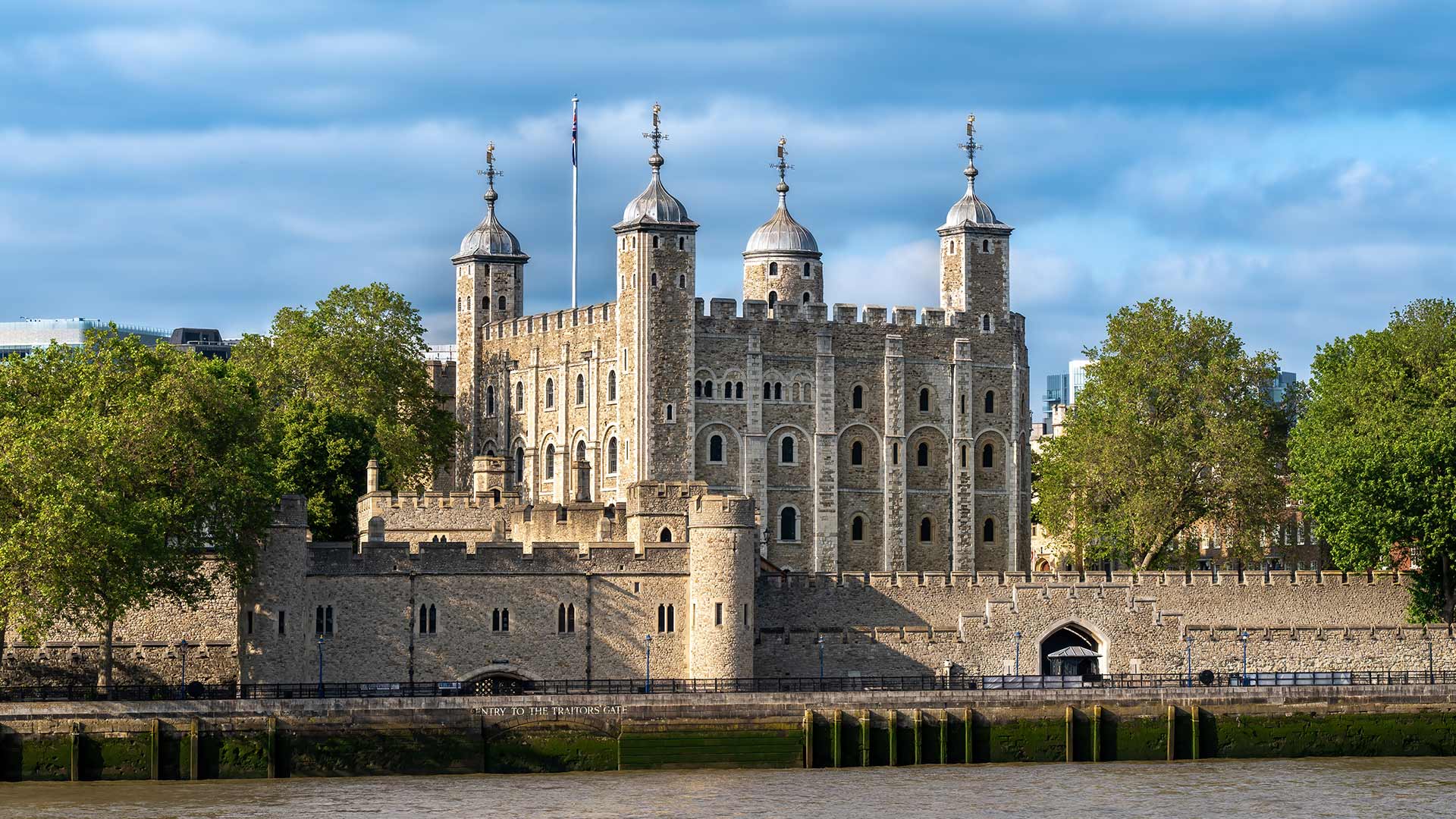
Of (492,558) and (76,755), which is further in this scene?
(492,558)

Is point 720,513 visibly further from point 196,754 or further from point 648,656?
point 196,754

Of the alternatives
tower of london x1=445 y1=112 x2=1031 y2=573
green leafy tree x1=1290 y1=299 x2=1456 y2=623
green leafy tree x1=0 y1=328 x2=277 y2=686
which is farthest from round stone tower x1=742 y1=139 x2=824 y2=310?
green leafy tree x1=0 y1=328 x2=277 y2=686

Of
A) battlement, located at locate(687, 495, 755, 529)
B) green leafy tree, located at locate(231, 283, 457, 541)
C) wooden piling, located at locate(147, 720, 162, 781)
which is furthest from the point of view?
green leafy tree, located at locate(231, 283, 457, 541)

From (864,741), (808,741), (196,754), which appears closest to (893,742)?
(864,741)

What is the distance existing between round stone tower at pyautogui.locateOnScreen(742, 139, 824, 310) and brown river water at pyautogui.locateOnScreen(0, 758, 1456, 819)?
40.5 meters

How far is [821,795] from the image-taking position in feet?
184

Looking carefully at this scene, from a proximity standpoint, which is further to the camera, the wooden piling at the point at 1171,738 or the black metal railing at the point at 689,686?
the wooden piling at the point at 1171,738

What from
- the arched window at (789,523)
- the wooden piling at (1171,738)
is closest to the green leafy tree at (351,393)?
the arched window at (789,523)

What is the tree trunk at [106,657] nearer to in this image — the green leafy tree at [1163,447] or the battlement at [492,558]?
the battlement at [492,558]

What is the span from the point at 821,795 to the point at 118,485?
55.1 ft

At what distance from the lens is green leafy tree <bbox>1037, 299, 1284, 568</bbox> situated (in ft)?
271

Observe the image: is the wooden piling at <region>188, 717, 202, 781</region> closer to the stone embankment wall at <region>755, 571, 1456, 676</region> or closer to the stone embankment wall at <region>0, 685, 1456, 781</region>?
the stone embankment wall at <region>0, 685, 1456, 781</region>

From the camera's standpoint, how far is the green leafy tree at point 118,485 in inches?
2312

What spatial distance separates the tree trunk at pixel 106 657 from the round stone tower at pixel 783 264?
39244 millimetres
